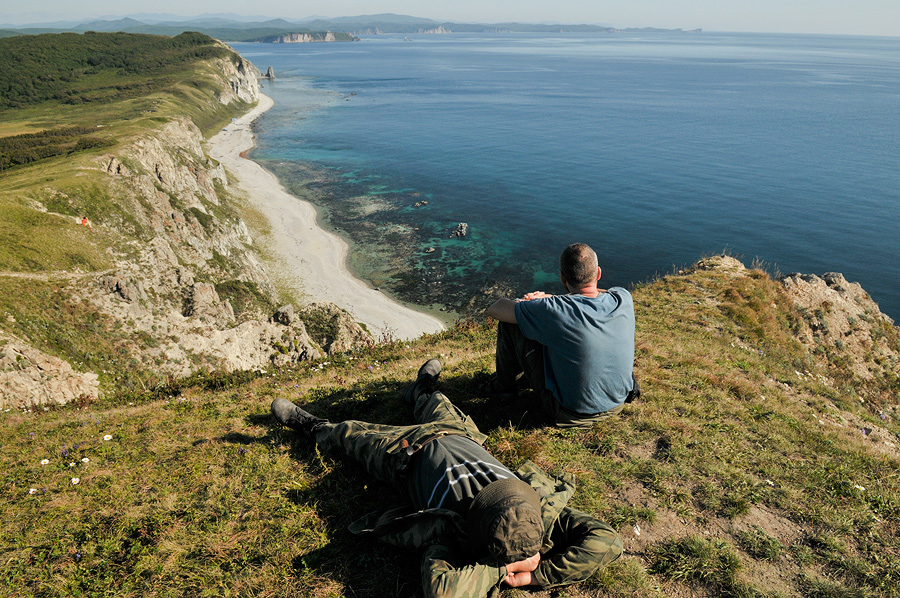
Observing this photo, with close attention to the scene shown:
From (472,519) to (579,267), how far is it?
359cm

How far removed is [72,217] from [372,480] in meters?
36.4

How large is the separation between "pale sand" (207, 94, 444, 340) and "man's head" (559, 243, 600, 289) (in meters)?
24.9

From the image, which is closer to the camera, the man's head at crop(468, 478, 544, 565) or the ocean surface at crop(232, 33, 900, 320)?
the man's head at crop(468, 478, 544, 565)

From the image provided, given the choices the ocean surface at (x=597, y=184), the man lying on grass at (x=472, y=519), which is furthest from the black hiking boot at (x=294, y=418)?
the ocean surface at (x=597, y=184)

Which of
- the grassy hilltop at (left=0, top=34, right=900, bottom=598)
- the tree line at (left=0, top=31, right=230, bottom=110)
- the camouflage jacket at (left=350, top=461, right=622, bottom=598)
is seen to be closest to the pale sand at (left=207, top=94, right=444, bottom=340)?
the grassy hilltop at (left=0, top=34, right=900, bottom=598)

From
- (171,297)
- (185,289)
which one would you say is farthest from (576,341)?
(185,289)

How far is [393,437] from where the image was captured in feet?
20.0

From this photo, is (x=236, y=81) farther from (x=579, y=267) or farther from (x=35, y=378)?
(x=579, y=267)

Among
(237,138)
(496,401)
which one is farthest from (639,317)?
(237,138)

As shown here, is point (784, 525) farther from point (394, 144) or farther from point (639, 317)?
point (394, 144)

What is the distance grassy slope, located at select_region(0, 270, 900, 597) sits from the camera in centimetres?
518

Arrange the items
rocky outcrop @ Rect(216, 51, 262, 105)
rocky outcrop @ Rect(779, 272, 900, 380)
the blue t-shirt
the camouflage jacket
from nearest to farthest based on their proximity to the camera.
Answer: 1. the camouflage jacket
2. the blue t-shirt
3. rocky outcrop @ Rect(779, 272, 900, 380)
4. rocky outcrop @ Rect(216, 51, 262, 105)

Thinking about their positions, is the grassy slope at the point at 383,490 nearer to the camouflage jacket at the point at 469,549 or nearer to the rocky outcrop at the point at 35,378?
the camouflage jacket at the point at 469,549

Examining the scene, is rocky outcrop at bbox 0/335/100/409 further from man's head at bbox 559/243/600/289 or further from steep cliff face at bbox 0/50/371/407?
man's head at bbox 559/243/600/289
